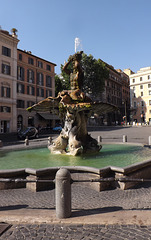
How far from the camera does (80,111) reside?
32.0ft

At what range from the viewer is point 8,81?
35.3 metres

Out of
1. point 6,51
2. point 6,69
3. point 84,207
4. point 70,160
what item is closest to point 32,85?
point 6,69

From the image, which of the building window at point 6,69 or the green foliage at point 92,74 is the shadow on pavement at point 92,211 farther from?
the green foliage at point 92,74

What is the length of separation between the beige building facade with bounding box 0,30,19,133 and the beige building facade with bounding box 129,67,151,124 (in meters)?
47.0

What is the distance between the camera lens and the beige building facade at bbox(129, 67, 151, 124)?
67562mm

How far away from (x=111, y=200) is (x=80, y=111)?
5.80m

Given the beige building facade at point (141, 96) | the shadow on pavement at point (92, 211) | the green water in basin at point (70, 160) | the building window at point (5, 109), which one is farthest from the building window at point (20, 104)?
the beige building facade at point (141, 96)

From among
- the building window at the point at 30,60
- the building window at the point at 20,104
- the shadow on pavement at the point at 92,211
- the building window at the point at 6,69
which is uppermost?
the building window at the point at 30,60

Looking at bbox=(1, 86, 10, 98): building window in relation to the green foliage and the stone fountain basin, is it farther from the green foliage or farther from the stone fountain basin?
the stone fountain basin

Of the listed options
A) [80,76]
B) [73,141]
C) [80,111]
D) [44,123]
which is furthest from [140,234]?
[44,123]

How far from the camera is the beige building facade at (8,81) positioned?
34188 mm

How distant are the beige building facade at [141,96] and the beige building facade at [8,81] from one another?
47009 mm

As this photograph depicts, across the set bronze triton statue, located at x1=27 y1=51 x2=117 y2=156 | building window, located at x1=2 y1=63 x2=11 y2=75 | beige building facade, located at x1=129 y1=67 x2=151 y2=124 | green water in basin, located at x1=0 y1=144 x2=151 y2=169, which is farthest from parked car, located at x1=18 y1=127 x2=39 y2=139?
beige building facade, located at x1=129 y1=67 x2=151 y2=124

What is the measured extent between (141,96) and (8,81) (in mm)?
50692
